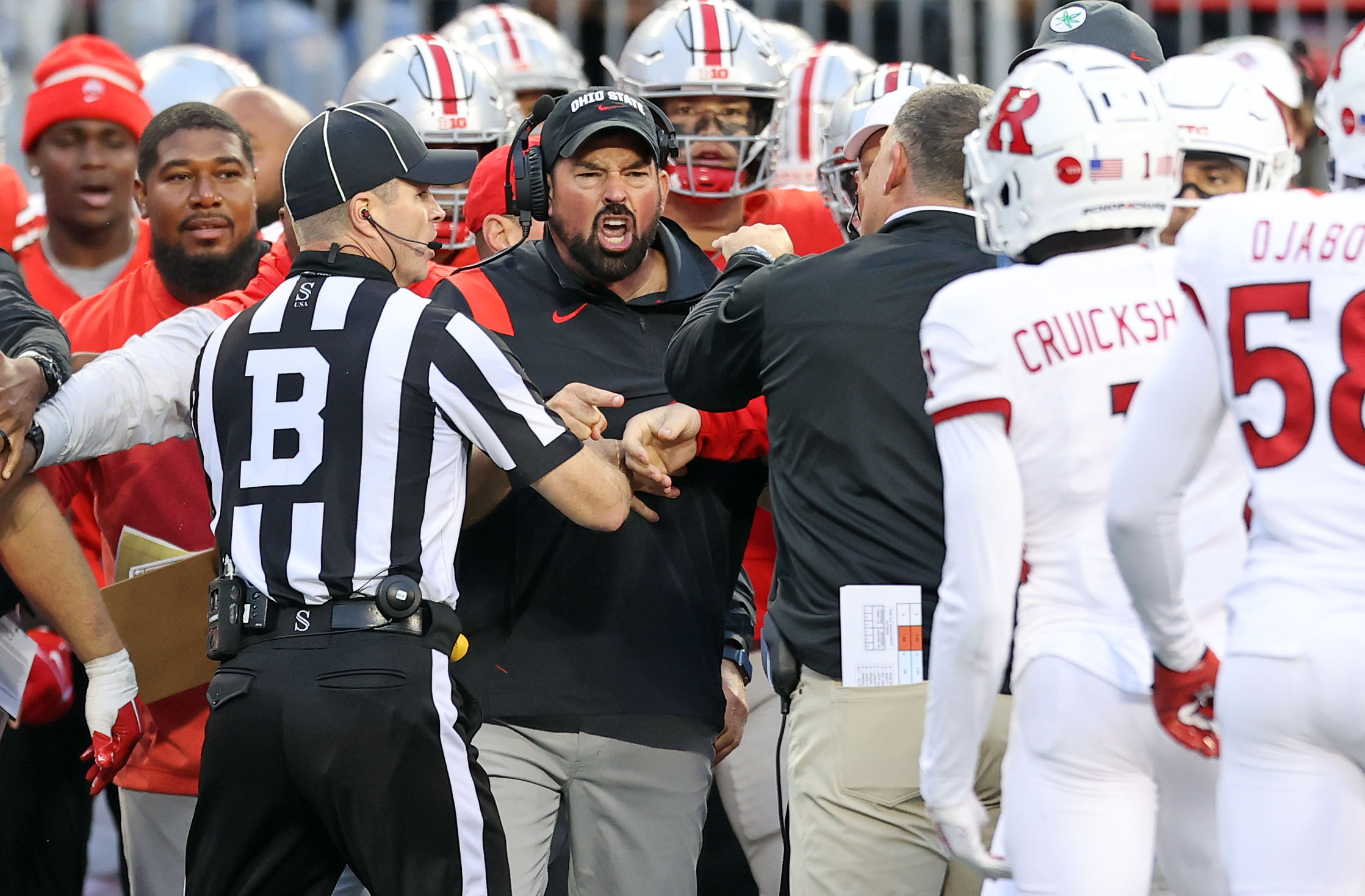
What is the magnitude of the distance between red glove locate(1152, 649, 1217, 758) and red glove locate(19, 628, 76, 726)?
306cm

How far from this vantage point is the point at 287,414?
133 inches

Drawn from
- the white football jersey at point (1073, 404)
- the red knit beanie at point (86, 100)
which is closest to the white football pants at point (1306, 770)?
the white football jersey at point (1073, 404)

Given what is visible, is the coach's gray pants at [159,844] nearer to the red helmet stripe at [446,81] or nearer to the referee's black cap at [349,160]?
the referee's black cap at [349,160]

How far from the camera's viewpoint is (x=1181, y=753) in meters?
2.71

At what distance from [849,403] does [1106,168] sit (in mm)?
775

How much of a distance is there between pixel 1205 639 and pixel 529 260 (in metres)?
2.01

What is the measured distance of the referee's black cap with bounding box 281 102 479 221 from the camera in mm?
3637

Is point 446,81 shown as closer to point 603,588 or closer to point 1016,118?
point 603,588

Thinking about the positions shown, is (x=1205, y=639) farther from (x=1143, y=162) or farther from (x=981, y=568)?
(x=1143, y=162)

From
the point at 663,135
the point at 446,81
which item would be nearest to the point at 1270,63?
the point at 446,81

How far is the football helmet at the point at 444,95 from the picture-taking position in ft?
20.1

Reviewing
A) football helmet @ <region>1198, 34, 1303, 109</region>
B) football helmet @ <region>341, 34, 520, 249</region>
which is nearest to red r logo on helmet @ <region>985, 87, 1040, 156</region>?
football helmet @ <region>341, 34, 520, 249</region>

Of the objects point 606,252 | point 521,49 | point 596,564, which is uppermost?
point 521,49

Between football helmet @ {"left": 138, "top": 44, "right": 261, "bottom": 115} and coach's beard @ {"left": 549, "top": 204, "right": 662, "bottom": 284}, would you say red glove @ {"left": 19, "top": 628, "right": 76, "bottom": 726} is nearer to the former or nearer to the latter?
coach's beard @ {"left": 549, "top": 204, "right": 662, "bottom": 284}
